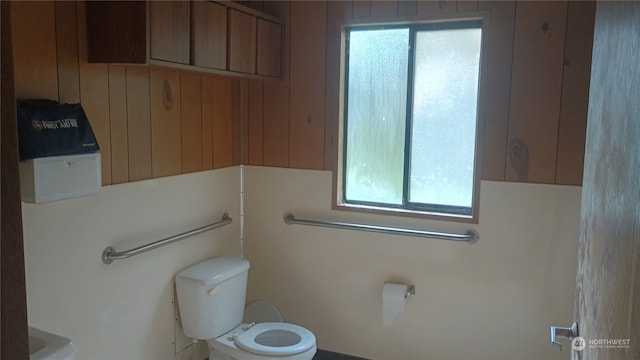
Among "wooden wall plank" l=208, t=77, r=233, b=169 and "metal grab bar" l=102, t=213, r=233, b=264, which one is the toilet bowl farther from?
"wooden wall plank" l=208, t=77, r=233, b=169

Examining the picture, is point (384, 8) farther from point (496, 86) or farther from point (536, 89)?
point (536, 89)

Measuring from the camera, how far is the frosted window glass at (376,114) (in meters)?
2.71

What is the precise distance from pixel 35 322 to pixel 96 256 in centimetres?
34

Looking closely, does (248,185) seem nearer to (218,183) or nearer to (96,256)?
(218,183)

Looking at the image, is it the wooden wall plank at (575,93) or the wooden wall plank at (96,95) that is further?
the wooden wall plank at (575,93)

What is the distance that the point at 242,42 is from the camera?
256 cm

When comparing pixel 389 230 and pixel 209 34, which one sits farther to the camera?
pixel 389 230

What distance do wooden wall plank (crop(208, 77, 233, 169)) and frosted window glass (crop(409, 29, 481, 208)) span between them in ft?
3.51

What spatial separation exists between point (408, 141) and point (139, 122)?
1362 millimetres

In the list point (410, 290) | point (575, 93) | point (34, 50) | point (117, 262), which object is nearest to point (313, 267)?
point (410, 290)

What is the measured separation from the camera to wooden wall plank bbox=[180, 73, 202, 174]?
101 inches

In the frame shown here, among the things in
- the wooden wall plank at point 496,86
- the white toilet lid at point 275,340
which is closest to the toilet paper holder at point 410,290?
the white toilet lid at point 275,340

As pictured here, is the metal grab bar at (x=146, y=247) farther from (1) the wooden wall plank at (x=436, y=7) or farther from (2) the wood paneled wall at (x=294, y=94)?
(1) the wooden wall plank at (x=436, y=7)

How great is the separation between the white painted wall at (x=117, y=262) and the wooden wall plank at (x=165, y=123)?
0.09 m
